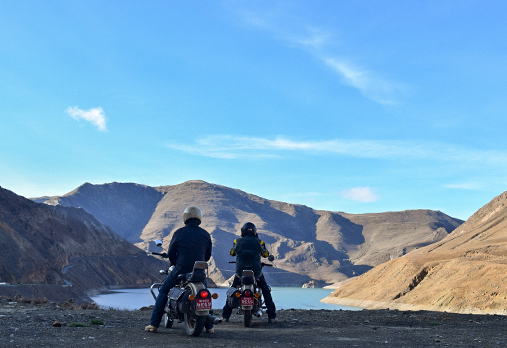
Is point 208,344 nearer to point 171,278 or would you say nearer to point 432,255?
point 171,278

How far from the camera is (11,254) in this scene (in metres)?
64.9

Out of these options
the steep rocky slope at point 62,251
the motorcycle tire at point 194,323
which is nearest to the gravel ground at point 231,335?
the motorcycle tire at point 194,323

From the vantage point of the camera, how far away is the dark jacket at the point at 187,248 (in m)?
8.98

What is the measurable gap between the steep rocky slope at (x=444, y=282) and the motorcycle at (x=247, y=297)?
1727 inches

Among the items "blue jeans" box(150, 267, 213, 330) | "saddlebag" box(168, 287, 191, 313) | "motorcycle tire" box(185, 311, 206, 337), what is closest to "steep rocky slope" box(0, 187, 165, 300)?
"blue jeans" box(150, 267, 213, 330)

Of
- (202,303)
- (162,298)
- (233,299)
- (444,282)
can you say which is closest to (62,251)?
(444,282)

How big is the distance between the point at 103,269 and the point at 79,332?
111 metres

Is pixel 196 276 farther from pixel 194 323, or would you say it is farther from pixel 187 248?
pixel 194 323

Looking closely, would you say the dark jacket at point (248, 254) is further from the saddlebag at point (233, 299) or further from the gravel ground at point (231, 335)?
the gravel ground at point (231, 335)

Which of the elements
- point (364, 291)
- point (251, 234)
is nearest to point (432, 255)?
point (364, 291)

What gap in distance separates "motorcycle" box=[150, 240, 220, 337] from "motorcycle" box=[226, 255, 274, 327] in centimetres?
199

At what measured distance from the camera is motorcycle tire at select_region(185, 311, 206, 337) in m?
8.48

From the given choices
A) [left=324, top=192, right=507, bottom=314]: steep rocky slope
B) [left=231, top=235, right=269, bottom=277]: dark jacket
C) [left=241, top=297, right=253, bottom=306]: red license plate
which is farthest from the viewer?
[left=324, top=192, right=507, bottom=314]: steep rocky slope

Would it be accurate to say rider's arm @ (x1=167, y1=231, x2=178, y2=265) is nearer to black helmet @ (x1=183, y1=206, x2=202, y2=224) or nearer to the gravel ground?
black helmet @ (x1=183, y1=206, x2=202, y2=224)
